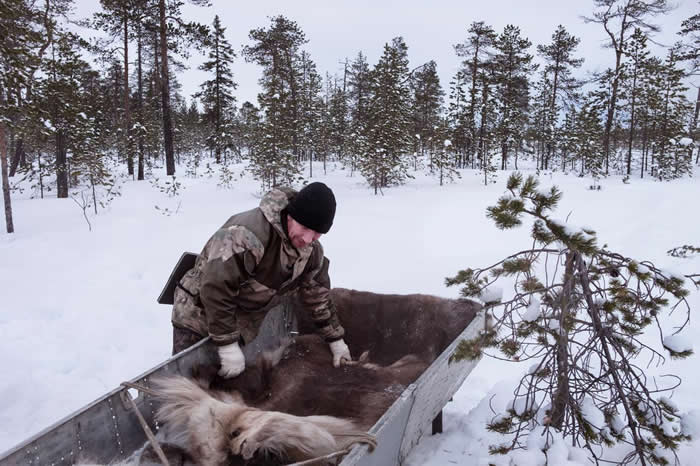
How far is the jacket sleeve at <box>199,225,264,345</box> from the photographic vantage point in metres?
2.48

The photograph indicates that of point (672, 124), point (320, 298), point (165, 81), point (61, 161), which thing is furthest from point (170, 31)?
point (672, 124)

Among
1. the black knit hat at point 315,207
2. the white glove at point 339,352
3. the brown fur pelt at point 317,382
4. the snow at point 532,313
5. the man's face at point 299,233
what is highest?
the black knit hat at point 315,207

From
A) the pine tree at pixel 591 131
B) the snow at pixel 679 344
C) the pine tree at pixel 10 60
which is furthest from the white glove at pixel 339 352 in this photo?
the pine tree at pixel 591 131

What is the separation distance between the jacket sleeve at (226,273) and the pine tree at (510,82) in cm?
2051

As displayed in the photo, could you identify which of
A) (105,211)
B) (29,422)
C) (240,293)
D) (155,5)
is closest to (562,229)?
(240,293)

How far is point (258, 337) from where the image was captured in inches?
127

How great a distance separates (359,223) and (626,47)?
1733cm

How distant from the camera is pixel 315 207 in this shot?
2.45m

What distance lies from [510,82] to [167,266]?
20.6 m

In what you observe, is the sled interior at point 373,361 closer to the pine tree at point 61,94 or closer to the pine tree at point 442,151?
the pine tree at point 61,94

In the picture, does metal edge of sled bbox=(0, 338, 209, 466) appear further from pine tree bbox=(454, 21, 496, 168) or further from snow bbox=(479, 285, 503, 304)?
pine tree bbox=(454, 21, 496, 168)

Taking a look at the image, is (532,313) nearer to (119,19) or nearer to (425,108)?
(119,19)

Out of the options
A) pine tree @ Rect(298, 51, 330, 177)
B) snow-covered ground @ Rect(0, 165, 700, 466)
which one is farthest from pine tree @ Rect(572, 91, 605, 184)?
pine tree @ Rect(298, 51, 330, 177)

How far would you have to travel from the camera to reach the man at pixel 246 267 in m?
2.48
